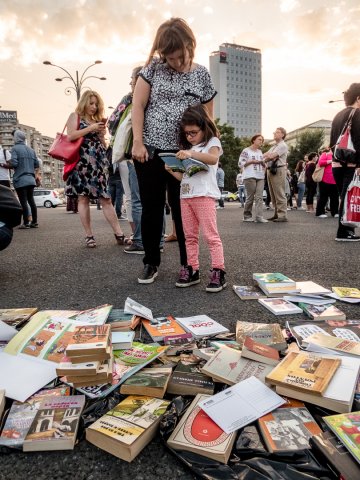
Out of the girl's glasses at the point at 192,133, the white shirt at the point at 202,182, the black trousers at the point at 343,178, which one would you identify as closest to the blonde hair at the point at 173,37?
the girl's glasses at the point at 192,133

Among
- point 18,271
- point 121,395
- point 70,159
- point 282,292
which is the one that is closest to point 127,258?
point 18,271

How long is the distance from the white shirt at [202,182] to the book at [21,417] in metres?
1.56

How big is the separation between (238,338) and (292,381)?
477 mm

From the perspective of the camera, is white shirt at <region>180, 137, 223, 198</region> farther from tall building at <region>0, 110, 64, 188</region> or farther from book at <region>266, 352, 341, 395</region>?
tall building at <region>0, 110, 64, 188</region>

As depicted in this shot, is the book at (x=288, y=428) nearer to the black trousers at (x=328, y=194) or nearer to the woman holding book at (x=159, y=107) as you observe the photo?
the woman holding book at (x=159, y=107)

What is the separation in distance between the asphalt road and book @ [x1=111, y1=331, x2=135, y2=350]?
0.48 m

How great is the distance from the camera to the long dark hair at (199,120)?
7.73ft

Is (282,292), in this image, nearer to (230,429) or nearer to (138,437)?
(230,429)

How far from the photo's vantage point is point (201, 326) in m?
1.76

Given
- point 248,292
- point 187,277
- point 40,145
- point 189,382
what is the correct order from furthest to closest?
point 40,145 < point 187,277 < point 248,292 < point 189,382

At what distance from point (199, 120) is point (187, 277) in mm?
1072

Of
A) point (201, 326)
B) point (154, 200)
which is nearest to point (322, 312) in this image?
point (201, 326)

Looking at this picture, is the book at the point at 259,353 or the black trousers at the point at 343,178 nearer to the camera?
the book at the point at 259,353

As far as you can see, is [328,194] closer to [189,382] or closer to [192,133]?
[192,133]
